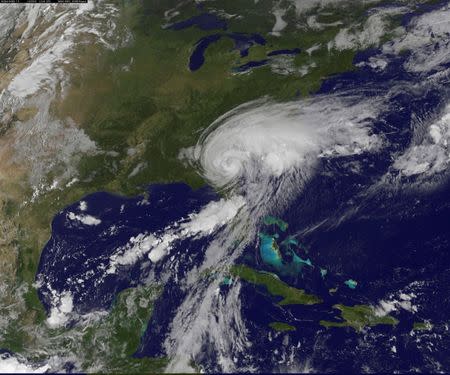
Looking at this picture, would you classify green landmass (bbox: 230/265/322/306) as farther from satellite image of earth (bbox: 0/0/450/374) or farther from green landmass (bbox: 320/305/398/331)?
green landmass (bbox: 320/305/398/331)

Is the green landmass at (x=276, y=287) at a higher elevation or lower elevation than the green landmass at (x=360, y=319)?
higher

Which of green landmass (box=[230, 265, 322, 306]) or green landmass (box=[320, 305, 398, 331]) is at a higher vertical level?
green landmass (box=[230, 265, 322, 306])

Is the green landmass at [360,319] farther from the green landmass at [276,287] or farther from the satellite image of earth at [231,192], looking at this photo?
the green landmass at [276,287]

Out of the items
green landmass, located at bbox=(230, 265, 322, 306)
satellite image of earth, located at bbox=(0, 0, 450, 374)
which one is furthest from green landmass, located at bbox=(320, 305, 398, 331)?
green landmass, located at bbox=(230, 265, 322, 306)

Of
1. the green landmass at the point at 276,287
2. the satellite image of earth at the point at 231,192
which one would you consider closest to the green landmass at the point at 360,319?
the satellite image of earth at the point at 231,192

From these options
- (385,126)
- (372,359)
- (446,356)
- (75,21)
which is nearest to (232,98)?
(385,126)
